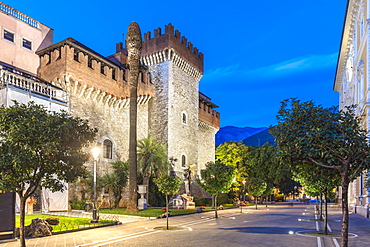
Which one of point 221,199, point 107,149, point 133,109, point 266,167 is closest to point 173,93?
point 107,149

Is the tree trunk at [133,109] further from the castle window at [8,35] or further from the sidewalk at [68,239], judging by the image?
the castle window at [8,35]

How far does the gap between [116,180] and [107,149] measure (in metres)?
5.26

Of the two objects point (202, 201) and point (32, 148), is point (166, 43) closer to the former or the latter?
point (202, 201)

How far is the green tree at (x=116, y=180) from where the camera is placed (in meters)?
28.0

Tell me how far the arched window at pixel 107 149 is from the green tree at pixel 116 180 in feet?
7.37

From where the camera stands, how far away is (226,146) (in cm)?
5484

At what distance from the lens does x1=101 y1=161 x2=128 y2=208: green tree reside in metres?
28.0

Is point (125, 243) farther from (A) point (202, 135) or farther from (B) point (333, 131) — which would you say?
(A) point (202, 135)

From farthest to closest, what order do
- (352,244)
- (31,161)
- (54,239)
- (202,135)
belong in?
(202,135) → (54,239) → (352,244) → (31,161)

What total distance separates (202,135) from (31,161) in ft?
132

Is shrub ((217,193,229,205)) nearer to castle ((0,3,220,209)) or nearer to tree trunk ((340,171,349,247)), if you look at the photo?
castle ((0,3,220,209))

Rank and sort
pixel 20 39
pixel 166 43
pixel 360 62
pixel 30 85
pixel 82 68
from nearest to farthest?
1. pixel 30 85
2. pixel 360 62
3. pixel 82 68
4. pixel 20 39
5. pixel 166 43

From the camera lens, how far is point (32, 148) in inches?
354

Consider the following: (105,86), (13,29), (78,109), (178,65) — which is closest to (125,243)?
(78,109)
